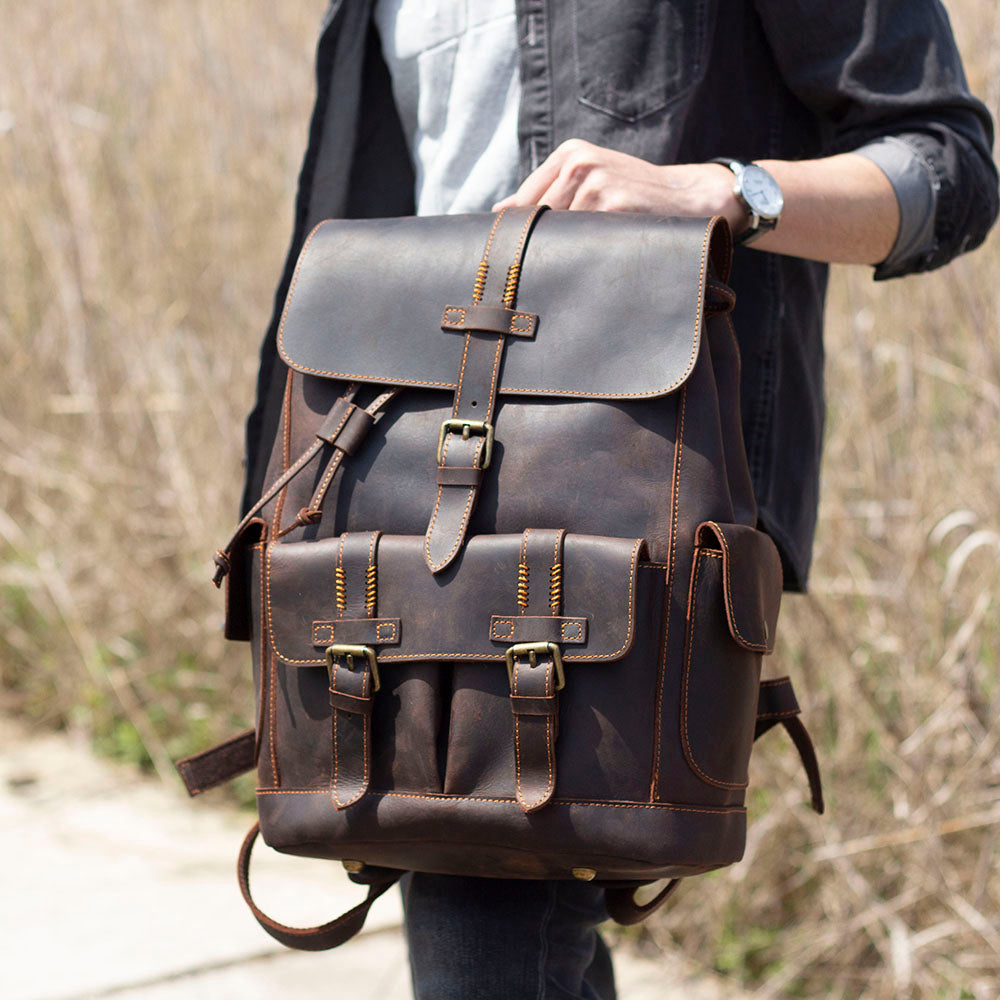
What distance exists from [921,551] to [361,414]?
1403mm

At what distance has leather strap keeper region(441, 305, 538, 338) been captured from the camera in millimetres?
1068

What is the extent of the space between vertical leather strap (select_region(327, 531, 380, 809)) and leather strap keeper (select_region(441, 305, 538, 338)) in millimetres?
197

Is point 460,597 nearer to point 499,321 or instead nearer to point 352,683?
point 352,683

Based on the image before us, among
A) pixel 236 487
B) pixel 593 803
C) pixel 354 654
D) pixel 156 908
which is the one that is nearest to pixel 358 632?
pixel 354 654

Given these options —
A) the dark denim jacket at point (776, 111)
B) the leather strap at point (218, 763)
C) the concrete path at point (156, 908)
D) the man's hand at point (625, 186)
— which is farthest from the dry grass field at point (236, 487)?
the leather strap at point (218, 763)

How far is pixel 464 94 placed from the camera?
49.6 inches

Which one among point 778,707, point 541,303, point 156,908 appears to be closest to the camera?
point 541,303

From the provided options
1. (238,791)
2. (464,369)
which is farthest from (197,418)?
(464,369)

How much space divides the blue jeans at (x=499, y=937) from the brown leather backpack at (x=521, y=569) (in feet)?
0.19

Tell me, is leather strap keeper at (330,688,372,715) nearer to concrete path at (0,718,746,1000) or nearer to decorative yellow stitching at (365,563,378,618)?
decorative yellow stitching at (365,563,378,618)

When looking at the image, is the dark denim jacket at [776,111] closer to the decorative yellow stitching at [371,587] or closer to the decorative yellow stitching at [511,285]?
the decorative yellow stitching at [511,285]

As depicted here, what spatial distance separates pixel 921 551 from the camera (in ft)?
7.20

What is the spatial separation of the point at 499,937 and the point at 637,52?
2.68 ft

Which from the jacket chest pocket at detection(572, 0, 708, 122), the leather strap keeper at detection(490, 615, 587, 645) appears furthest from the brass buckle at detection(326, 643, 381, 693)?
the jacket chest pocket at detection(572, 0, 708, 122)
